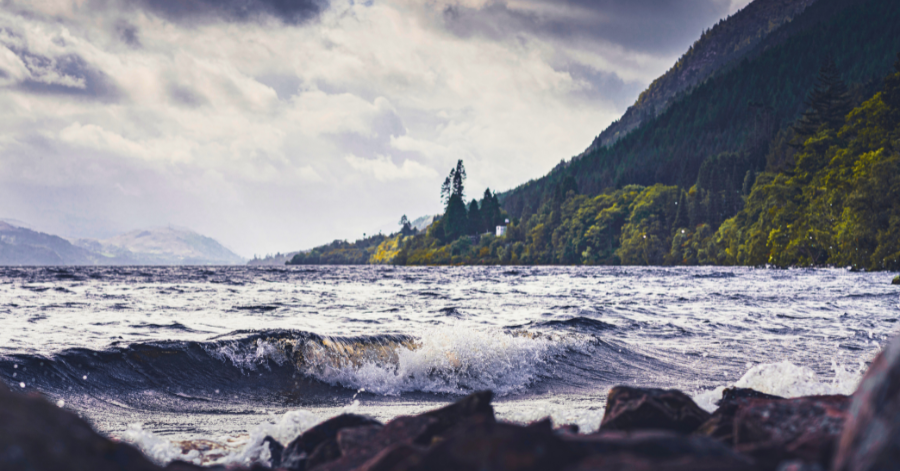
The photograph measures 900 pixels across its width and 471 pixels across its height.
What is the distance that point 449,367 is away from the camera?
10.8 m

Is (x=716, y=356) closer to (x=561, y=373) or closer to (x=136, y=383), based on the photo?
(x=561, y=373)

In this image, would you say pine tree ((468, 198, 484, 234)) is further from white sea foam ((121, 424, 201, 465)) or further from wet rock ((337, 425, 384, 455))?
wet rock ((337, 425, 384, 455))

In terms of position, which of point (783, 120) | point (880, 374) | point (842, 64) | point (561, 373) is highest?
point (842, 64)

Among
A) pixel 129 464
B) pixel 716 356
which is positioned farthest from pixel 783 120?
pixel 129 464

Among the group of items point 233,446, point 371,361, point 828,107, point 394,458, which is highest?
Answer: point 828,107

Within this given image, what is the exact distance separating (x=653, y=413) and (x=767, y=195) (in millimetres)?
81030

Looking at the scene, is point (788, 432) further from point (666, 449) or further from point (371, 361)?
point (371, 361)

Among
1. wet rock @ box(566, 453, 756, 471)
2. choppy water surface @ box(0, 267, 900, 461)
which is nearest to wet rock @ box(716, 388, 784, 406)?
choppy water surface @ box(0, 267, 900, 461)

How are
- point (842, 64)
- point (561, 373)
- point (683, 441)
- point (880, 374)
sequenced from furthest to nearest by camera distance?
point (842, 64) < point (561, 373) < point (683, 441) < point (880, 374)

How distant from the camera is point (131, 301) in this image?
2250 cm

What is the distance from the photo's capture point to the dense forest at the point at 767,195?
53.1 m

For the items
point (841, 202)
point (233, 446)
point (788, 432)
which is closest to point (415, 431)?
point (788, 432)

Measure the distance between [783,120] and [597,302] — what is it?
184 metres

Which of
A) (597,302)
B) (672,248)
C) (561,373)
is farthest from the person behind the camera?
(672,248)
